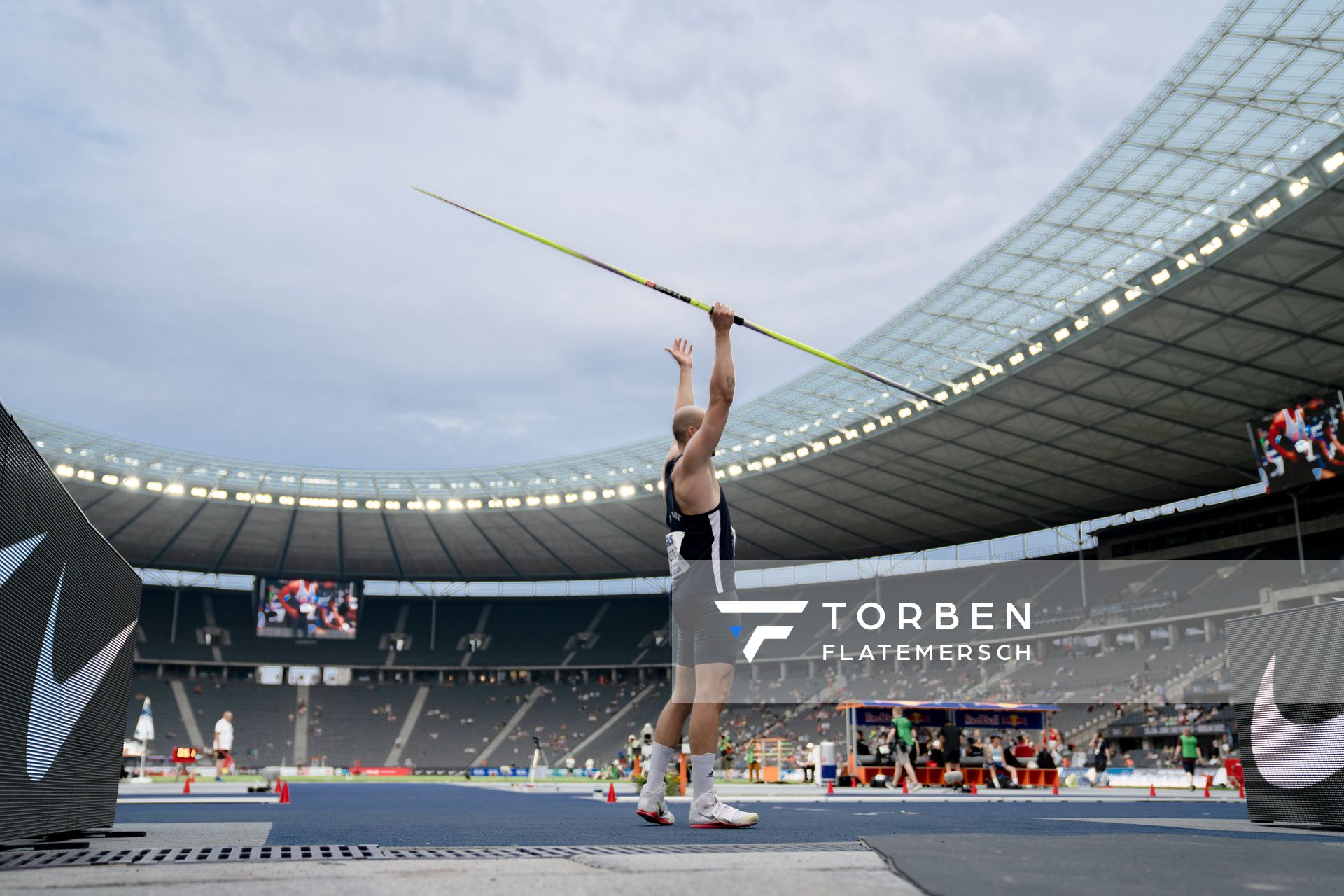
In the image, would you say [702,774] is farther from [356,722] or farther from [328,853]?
[356,722]

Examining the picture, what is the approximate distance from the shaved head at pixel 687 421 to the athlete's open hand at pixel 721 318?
1.59 feet

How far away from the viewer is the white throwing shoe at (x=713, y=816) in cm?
473

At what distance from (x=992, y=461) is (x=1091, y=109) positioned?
63924mm

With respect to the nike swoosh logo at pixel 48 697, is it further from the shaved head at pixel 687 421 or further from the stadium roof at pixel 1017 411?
the stadium roof at pixel 1017 411

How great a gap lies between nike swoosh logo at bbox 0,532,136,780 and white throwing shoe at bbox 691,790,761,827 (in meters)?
2.82

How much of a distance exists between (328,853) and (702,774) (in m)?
1.91

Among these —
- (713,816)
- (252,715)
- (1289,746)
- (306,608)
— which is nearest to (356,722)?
(252,715)

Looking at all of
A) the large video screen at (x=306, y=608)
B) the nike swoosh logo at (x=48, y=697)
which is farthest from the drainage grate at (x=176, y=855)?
the large video screen at (x=306, y=608)

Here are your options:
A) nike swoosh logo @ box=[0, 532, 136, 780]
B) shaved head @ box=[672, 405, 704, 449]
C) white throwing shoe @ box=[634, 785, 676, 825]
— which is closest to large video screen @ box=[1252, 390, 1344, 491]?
shaved head @ box=[672, 405, 704, 449]

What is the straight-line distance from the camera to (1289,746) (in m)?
5.67

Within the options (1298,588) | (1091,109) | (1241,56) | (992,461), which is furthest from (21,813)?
(1091,109)

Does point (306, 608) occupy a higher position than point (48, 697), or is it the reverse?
point (306, 608)

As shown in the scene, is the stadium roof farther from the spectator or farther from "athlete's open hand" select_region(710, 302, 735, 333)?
"athlete's open hand" select_region(710, 302, 735, 333)

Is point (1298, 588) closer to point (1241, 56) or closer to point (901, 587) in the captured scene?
point (901, 587)
